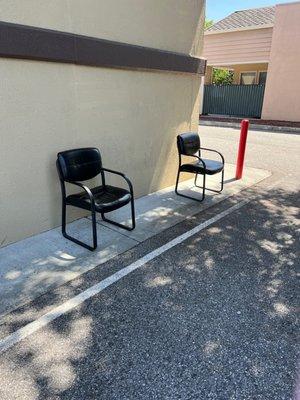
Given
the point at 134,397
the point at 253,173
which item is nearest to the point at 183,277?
the point at 134,397

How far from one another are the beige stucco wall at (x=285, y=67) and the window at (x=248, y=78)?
11.7ft

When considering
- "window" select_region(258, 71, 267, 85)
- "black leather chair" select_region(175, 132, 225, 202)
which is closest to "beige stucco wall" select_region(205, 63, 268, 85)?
"window" select_region(258, 71, 267, 85)

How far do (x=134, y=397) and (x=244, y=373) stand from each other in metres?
0.72

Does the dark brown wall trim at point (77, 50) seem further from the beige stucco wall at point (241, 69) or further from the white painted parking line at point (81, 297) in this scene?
the beige stucco wall at point (241, 69)

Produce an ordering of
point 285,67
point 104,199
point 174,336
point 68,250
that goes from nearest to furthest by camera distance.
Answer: point 174,336, point 68,250, point 104,199, point 285,67

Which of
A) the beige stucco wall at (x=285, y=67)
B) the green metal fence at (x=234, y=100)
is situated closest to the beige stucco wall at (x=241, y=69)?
the green metal fence at (x=234, y=100)

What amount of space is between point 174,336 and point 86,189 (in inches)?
65.3

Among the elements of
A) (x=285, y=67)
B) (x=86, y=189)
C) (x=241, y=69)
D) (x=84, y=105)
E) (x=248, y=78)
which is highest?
(x=241, y=69)

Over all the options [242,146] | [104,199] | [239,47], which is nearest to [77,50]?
[104,199]

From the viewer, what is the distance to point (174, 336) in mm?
2314

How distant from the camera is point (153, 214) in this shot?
4426 millimetres

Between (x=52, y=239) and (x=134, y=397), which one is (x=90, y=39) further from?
(x=134, y=397)

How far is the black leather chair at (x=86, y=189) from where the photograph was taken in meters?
3.34

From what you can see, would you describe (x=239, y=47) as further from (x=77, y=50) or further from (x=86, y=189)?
(x=86, y=189)
